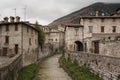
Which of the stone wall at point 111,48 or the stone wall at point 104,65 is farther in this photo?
the stone wall at point 111,48

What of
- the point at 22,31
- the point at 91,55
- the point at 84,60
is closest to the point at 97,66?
the point at 91,55

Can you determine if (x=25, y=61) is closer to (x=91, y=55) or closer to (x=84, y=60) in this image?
(x=84, y=60)

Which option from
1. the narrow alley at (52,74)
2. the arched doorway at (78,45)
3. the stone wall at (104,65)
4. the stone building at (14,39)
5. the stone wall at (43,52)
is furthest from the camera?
the stone wall at (43,52)

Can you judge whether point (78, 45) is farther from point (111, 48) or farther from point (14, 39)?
point (111, 48)

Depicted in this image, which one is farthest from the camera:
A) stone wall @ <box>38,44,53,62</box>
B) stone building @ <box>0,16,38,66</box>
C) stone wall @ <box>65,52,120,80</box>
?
stone wall @ <box>38,44,53,62</box>

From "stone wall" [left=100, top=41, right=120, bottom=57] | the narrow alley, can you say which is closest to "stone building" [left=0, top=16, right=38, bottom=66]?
the narrow alley

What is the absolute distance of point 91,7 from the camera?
148 meters

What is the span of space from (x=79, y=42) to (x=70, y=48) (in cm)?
249

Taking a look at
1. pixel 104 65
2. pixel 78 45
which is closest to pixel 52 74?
pixel 104 65

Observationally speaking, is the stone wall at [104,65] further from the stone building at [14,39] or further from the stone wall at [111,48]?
the stone building at [14,39]

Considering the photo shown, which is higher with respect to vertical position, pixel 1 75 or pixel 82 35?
pixel 82 35

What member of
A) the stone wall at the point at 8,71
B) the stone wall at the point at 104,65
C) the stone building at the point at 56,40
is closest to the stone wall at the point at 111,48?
the stone wall at the point at 104,65

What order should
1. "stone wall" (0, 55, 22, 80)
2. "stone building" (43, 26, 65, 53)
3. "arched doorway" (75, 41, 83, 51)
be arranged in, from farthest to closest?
"stone building" (43, 26, 65, 53) < "arched doorway" (75, 41, 83, 51) < "stone wall" (0, 55, 22, 80)

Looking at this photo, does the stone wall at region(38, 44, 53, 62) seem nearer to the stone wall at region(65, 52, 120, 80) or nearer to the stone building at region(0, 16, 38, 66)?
the stone building at region(0, 16, 38, 66)
